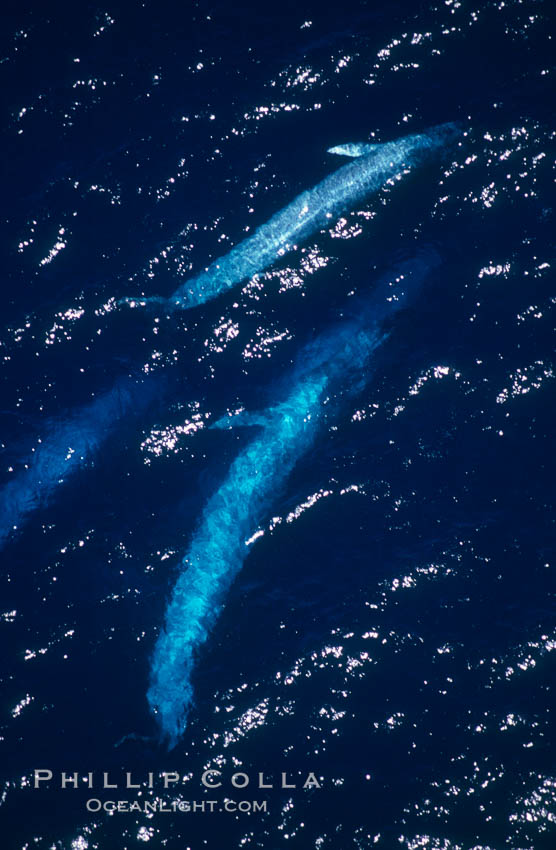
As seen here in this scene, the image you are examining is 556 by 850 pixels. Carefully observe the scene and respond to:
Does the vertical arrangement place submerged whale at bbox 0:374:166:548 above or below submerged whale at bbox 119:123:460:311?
below

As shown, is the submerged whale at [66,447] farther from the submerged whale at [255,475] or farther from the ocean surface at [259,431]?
the submerged whale at [255,475]

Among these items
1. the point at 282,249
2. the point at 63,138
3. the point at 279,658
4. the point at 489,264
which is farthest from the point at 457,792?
the point at 63,138

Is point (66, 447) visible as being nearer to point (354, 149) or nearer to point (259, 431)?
point (259, 431)

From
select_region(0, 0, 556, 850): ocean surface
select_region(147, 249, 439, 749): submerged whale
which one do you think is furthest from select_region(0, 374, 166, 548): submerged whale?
select_region(147, 249, 439, 749): submerged whale

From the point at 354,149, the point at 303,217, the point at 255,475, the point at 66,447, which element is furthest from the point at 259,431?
the point at 354,149

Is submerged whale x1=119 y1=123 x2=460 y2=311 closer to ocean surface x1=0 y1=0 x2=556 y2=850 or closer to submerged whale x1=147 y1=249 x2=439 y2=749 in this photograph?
ocean surface x1=0 y1=0 x2=556 y2=850
